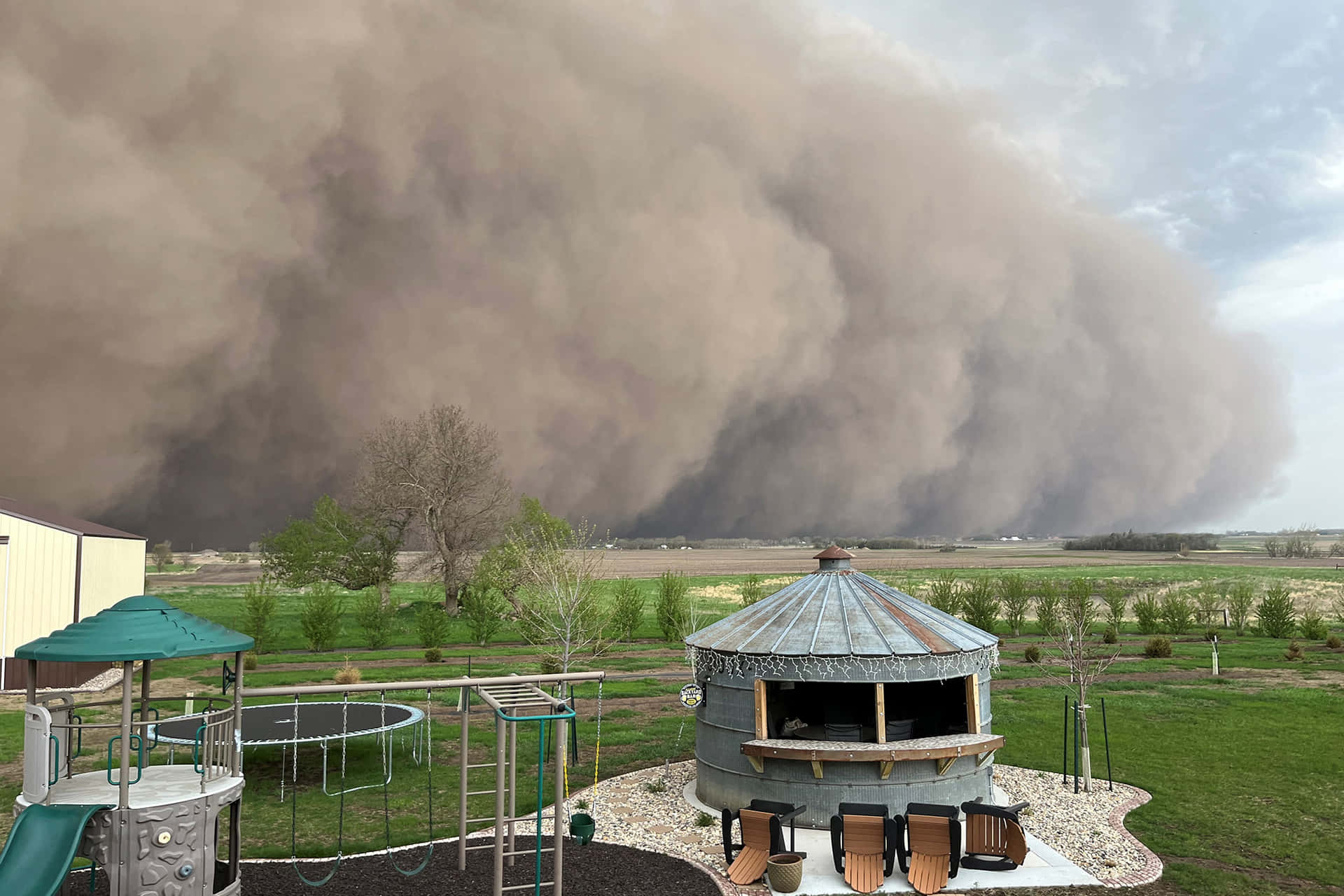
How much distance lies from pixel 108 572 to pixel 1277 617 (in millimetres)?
48747

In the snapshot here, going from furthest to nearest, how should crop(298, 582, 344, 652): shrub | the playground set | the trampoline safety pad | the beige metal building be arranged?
crop(298, 582, 344, 652): shrub
the beige metal building
the trampoline safety pad
the playground set

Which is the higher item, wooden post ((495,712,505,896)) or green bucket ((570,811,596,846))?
wooden post ((495,712,505,896))

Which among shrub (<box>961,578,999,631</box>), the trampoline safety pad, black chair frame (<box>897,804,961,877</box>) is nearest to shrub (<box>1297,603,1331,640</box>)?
shrub (<box>961,578,999,631</box>)

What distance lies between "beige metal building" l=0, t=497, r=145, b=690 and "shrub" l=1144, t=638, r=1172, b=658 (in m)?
36.4

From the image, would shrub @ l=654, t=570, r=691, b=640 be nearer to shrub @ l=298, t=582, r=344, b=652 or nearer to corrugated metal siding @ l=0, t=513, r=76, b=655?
shrub @ l=298, t=582, r=344, b=652

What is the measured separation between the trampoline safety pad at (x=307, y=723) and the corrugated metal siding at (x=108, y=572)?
36.2 ft

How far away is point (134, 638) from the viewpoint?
8.20m

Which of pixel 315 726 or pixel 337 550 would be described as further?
pixel 337 550

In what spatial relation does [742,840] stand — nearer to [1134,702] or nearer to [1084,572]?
[1134,702]

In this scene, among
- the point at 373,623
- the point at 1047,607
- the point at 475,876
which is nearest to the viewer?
the point at 475,876

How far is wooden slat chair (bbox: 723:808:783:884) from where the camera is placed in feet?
33.1

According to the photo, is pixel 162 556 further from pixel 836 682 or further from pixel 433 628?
pixel 836 682

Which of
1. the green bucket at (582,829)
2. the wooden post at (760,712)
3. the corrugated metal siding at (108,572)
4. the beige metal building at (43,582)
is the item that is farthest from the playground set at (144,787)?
the corrugated metal siding at (108,572)

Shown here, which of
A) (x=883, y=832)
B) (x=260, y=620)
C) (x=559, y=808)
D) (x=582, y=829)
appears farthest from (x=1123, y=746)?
(x=260, y=620)
